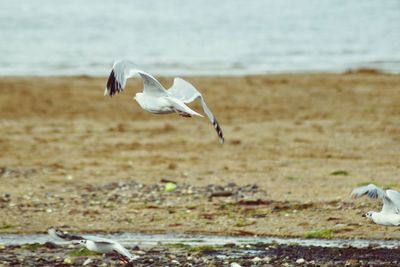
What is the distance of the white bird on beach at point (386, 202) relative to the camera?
10523 mm

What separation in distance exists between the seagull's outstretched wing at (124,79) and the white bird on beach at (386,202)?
7.13 feet

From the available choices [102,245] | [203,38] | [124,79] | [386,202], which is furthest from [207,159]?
[203,38]

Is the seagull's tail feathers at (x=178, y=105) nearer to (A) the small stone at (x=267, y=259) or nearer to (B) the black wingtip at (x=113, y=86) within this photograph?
(B) the black wingtip at (x=113, y=86)

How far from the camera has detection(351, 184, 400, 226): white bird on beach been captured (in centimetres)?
1052

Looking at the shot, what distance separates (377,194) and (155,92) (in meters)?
2.42

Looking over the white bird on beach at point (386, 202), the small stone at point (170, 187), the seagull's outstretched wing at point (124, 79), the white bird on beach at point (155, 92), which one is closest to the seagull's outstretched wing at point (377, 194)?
the white bird on beach at point (386, 202)

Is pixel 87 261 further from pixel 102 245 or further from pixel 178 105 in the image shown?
pixel 178 105

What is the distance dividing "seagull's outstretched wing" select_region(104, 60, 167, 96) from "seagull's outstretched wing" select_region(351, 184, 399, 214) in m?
2.14

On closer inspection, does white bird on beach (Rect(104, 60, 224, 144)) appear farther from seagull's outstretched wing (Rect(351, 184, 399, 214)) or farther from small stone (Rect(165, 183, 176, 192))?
small stone (Rect(165, 183, 176, 192))

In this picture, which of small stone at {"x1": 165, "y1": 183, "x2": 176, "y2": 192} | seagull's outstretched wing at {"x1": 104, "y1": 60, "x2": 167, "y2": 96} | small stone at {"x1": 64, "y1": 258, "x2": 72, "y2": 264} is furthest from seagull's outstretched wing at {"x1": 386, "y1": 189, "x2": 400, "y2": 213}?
small stone at {"x1": 165, "y1": 183, "x2": 176, "y2": 192}

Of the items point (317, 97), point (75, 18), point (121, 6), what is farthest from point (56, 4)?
point (317, 97)

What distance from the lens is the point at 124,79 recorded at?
10891 mm

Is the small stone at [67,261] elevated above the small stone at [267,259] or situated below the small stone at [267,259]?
below

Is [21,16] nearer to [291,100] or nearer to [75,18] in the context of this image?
[75,18]
